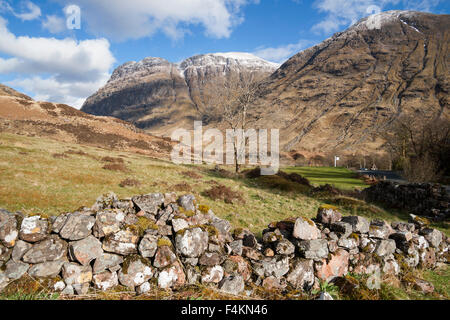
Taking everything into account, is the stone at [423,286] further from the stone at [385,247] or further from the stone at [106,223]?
the stone at [106,223]

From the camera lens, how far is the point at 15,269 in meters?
3.74

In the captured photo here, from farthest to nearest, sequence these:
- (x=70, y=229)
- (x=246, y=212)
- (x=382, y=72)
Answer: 1. (x=382, y=72)
2. (x=246, y=212)
3. (x=70, y=229)

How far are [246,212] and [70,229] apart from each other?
8631 millimetres

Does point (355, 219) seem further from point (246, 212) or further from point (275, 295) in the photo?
point (246, 212)

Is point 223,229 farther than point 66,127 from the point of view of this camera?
No

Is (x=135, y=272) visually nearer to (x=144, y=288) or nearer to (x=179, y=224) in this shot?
(x=144, y=288)

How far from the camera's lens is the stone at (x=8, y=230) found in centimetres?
385

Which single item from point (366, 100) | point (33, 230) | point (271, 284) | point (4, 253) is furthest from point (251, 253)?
point (366, 100)

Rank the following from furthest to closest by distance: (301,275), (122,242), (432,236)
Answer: (432,236) < (301,275) < (122,242)

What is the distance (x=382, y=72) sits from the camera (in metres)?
177

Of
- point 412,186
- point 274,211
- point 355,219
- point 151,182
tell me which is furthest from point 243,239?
point 412,186

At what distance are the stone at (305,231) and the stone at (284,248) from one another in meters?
0.27

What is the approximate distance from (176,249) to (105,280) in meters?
1.34

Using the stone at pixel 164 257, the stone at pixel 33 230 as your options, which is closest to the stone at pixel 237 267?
the stone at pixel 164 257
